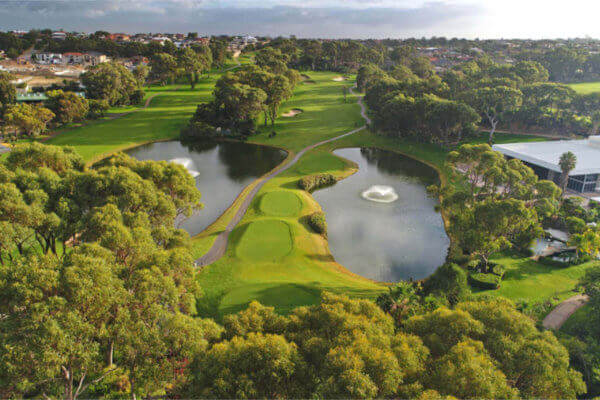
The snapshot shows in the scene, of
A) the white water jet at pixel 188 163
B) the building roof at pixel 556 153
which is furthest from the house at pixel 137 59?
the building roof at pixel 556 153

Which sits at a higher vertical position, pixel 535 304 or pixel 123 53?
pixel 123 53

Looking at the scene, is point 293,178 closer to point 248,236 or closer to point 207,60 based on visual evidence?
point 248,236

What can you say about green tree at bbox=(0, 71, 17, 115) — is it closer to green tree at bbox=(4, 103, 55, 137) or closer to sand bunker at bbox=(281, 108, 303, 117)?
green tree at bbox=(4, 103, 55, 137)

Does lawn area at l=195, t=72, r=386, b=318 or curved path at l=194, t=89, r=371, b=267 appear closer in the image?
lawn area at l=195, t=72, r=386, b=318

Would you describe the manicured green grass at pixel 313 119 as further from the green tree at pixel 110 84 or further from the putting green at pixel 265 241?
the green tree at pixel 110 84

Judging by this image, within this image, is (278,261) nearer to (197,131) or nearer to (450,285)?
(450,285)

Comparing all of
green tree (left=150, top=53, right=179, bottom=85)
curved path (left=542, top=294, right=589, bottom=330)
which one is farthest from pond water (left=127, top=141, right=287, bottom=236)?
green tree (left=150, top=53, right=179, bottom=85)

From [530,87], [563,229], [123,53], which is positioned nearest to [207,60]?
[123,53]
